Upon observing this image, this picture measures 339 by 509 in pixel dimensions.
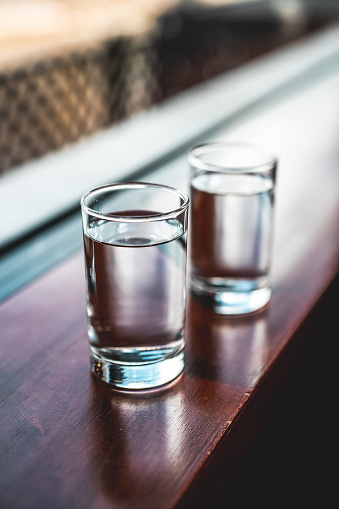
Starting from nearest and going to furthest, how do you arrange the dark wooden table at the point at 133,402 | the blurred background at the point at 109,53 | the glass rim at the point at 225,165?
1. the dark wooden table at the point at 133,402
2. the glass rim at the point at 225,165
3. the blurred background at the point at 109,53

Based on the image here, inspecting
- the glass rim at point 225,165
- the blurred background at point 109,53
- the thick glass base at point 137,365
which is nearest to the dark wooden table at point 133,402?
the thick glass base at point 137,365

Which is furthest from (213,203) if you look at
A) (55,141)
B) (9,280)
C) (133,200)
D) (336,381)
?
(55,141)

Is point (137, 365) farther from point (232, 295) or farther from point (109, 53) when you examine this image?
point (109, 53)

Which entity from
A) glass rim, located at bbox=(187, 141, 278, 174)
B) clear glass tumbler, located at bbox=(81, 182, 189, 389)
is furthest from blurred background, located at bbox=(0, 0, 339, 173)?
clear glass tumbler, located at bbox=(81, 182, 189, 389)

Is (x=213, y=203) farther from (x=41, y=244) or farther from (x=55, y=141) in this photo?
(x=55, y=141)

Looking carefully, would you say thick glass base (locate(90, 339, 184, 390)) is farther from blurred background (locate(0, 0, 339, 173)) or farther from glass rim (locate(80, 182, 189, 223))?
blurred background (locate(0, 0, 339, 173))

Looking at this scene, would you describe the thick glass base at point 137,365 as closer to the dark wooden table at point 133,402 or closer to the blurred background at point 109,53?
the dark wooden table at point 133,402

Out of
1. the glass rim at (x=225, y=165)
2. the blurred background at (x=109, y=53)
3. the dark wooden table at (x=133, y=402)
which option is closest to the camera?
the dark wooden table at (x=133, y=402)

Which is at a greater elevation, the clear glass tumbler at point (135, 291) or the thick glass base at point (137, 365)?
the clear glass tumbler at point (135, 291)
